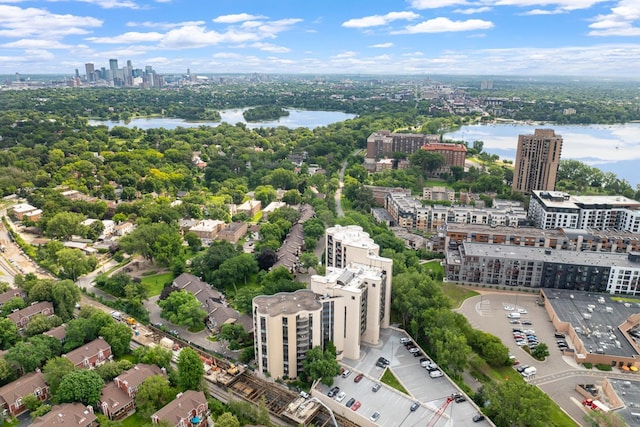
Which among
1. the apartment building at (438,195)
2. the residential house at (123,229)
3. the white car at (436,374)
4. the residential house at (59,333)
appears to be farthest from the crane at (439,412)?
the apartment building at (438,195)

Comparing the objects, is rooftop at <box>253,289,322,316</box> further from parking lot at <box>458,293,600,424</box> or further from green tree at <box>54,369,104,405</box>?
parking lot at <box>458,293,600,424</box>

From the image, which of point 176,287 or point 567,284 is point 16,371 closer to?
point 176,287

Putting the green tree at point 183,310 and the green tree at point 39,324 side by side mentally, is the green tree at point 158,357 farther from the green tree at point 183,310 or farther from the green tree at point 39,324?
the green tree at point 39,324

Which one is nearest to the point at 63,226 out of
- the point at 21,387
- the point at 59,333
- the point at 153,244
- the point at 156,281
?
the point at 153,244

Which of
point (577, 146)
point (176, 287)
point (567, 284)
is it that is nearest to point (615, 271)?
point (567, 284)

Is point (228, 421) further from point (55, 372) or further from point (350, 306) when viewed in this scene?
point (55, 372)

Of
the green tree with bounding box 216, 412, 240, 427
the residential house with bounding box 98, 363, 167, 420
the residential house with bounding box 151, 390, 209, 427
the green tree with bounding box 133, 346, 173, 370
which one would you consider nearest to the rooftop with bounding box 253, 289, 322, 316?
the residential house with bounding box 151, 390, 209, 427

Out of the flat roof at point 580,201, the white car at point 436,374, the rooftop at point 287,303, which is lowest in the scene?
the white car at point 436,374
